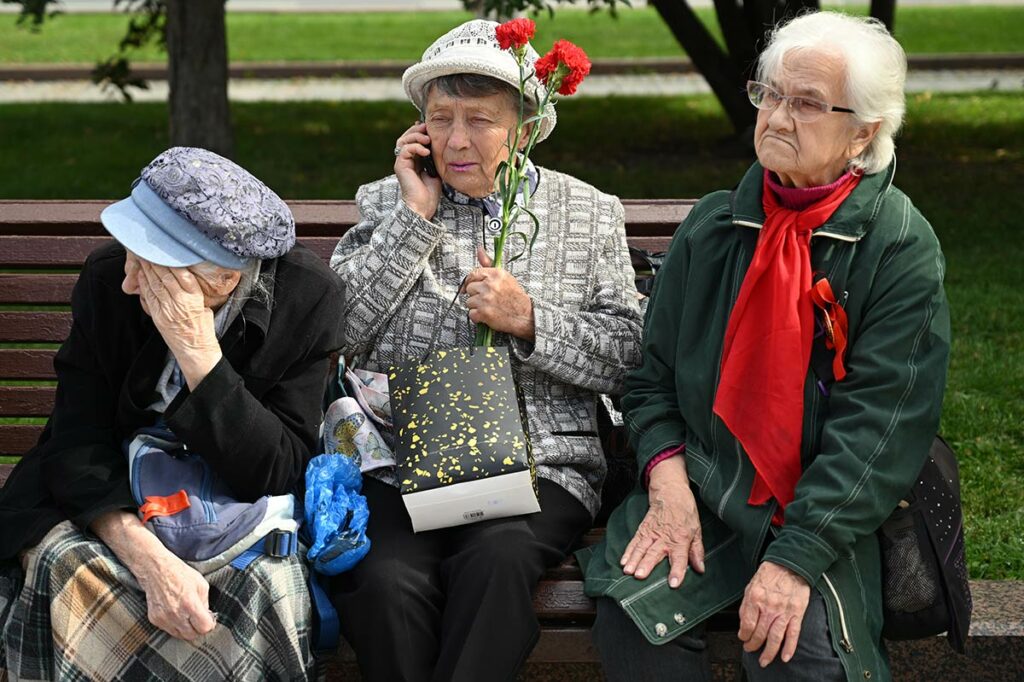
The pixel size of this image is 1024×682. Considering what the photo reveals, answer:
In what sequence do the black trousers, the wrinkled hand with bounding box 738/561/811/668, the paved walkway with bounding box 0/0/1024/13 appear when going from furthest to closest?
the paved walkway with bounding box 0/0/1024/13, the black trousers, the wrinkled hand with bounding box 738/561/811/668

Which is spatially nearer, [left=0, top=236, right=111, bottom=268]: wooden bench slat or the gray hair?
the gray hair

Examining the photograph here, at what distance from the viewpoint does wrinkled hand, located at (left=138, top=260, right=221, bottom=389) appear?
2.94 metres

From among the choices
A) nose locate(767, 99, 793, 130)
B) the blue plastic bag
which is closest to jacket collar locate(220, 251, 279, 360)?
the blue plastic bag

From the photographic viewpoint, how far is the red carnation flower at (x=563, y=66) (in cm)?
312

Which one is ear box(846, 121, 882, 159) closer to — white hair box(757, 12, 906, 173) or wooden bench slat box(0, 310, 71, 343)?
white hair box(757, 12, 906, 173)

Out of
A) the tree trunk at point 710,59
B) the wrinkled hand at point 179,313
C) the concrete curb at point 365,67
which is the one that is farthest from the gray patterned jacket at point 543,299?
the concrete curb at point 365,67

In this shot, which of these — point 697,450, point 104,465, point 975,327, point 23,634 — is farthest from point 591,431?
point 975,327

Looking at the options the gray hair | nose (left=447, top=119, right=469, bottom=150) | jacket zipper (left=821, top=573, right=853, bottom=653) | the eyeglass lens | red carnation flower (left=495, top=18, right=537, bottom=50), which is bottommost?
jacket zipper (left=821, top=573, right=853, bottom=653)

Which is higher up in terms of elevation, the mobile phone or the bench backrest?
the mobile phone

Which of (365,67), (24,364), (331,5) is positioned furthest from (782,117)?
(331,5)

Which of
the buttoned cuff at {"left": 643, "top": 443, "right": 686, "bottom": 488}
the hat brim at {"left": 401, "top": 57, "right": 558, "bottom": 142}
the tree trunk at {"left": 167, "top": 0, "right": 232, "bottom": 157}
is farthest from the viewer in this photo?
the tree trunk at {"left": 167, "top": 0, "right": 232, "bottom": 157}

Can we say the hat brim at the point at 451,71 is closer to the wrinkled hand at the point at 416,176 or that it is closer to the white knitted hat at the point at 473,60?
the white knitted hat at the point at 473,60

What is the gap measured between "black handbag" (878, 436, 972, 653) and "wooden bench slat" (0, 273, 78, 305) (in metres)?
2.25

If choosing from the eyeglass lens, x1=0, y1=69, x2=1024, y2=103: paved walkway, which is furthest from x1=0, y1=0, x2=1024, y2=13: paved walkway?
the eyeglass lens
